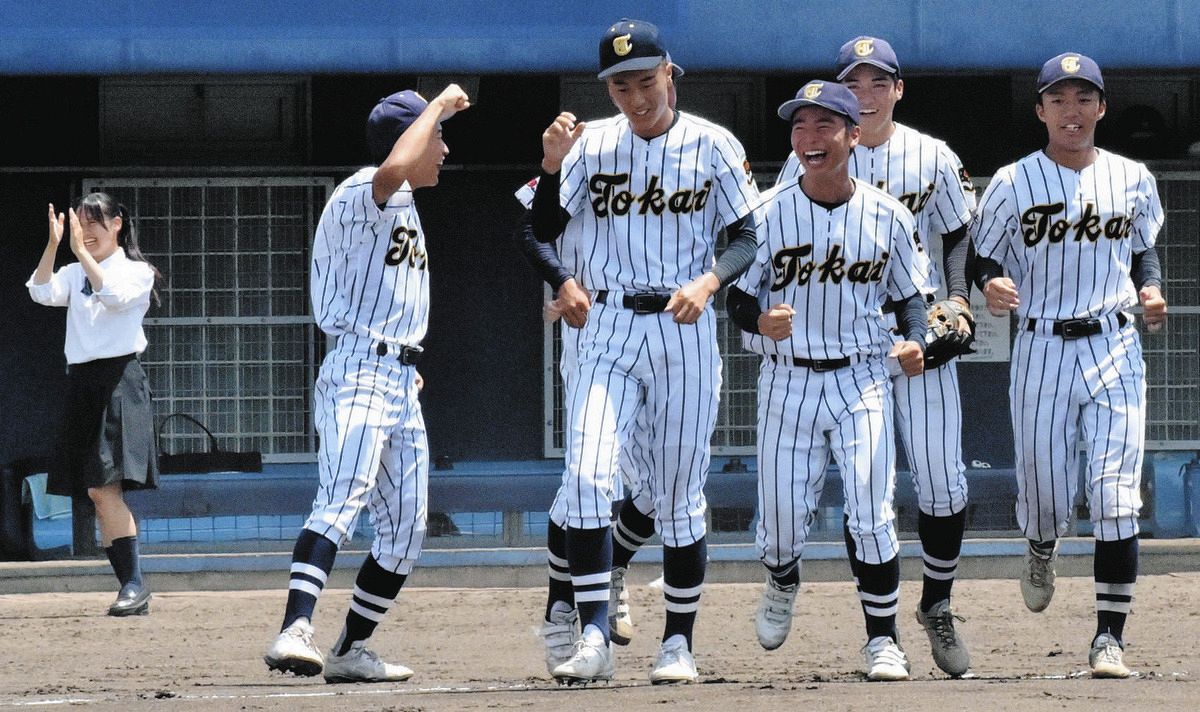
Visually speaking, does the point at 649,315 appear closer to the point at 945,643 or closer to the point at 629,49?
the point at 629,49

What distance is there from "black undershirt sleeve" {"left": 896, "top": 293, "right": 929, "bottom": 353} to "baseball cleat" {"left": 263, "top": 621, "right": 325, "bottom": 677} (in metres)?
1.92

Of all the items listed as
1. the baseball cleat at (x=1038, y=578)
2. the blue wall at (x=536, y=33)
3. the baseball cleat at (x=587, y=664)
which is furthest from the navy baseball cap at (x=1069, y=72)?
the blue wall at (x=536, y=33)

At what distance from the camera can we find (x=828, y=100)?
18.9 ft

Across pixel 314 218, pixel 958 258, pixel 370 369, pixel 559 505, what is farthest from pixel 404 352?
pixel 314 218

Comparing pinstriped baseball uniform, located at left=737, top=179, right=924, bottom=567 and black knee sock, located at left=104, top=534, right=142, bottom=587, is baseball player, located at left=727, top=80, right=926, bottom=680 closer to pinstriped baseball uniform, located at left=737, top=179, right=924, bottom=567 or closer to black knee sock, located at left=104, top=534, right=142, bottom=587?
pinstriped baseball uniform, located at left=737, top=179, right=924, bottom=567

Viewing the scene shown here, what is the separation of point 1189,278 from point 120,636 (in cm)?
565

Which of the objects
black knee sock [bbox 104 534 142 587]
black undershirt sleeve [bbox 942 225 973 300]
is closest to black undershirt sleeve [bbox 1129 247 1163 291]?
black undershirt sleeve [bbox 942 225 973 300]

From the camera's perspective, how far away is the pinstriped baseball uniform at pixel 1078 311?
238 inches

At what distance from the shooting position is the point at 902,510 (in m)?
9.77

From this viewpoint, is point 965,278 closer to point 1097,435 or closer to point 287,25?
point 1097,435

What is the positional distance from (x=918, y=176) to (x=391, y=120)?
5.43ft

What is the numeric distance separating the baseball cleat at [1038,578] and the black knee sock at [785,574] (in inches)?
35.3

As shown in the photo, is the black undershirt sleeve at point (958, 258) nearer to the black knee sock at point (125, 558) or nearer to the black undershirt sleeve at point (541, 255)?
the black undershirt sleeve at point (541, 255)

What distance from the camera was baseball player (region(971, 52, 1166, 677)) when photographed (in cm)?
602
